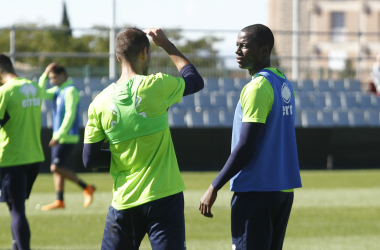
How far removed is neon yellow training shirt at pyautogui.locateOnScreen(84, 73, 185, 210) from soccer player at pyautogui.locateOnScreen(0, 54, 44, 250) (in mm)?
2156

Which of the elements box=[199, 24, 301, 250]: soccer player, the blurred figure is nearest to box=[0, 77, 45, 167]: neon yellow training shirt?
box=[199, 24, 301, 250]: soccer player

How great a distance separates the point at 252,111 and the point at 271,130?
21 cm

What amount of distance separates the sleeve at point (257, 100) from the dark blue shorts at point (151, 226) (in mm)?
687

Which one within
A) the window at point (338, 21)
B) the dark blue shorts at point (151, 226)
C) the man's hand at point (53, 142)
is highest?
the window at point (338, 21)

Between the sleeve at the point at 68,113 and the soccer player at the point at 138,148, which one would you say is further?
the sleeve at the point at 68,113

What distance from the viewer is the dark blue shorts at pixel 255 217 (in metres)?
3.27

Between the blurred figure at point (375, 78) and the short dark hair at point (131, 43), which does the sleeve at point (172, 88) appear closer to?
the short dark hair at point (131, 43)

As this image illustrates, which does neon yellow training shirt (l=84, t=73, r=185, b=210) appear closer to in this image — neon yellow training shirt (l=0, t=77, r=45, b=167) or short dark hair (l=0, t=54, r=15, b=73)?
neon yellow training shirt (l=0, t=77, r=45, b=167)

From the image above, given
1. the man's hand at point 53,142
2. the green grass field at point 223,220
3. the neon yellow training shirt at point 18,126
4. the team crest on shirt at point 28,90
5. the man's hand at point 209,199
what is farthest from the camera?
the man's hand at point 53,142

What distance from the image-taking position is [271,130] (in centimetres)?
331

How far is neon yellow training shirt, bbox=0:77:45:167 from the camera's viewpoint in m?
5.14

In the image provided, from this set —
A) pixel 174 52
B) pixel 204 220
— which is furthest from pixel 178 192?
pixel 204 220

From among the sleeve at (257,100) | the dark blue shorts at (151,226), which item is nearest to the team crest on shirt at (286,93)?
the sleeve at (257,100)

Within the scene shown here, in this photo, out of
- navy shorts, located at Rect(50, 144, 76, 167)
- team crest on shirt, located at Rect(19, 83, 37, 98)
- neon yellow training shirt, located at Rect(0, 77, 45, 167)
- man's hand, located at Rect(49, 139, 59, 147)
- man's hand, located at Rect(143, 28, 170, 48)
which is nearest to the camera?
man's hand, located at Rect(143, 28, 170, 48)
